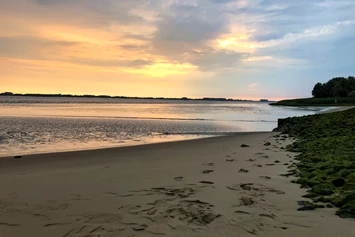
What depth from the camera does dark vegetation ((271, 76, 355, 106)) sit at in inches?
3530

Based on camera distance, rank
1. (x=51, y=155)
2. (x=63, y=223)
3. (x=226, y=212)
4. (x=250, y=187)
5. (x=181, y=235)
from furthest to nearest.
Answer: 1. (x=51, y=155)
2. (x=250, y=187)
3. (x=226, y=212)
4. (x=63, y=223)
5. (x=181, y=235)

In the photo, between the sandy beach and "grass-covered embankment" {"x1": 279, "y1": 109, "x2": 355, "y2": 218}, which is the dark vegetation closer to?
"grass-covered embankment" {"x1": 279, "y1": 109, "x2": 355, "y2": 218}

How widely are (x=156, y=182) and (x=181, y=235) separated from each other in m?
2.59

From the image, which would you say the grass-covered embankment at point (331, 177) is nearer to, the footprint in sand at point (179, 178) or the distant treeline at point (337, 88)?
the footprint in sand at point (179, 178)

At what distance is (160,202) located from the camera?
15.4 feet

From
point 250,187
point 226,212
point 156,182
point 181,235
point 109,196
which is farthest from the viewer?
point 156,182

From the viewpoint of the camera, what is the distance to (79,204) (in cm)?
471

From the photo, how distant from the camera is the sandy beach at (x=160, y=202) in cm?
371

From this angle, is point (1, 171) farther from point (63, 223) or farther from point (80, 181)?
point (63, 223)

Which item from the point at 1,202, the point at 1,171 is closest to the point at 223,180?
the point at 1,202

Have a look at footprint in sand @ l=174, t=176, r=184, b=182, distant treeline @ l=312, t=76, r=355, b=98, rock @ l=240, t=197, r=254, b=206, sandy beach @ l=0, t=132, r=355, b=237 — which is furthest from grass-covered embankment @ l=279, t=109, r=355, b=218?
distant treeline @ l=312, t=76, r=355, b=98

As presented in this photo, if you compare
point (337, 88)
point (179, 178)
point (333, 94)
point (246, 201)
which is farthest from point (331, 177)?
point (333, 94)

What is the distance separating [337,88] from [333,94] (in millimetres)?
8718

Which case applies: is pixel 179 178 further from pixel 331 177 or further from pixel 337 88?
pixel 337 88
